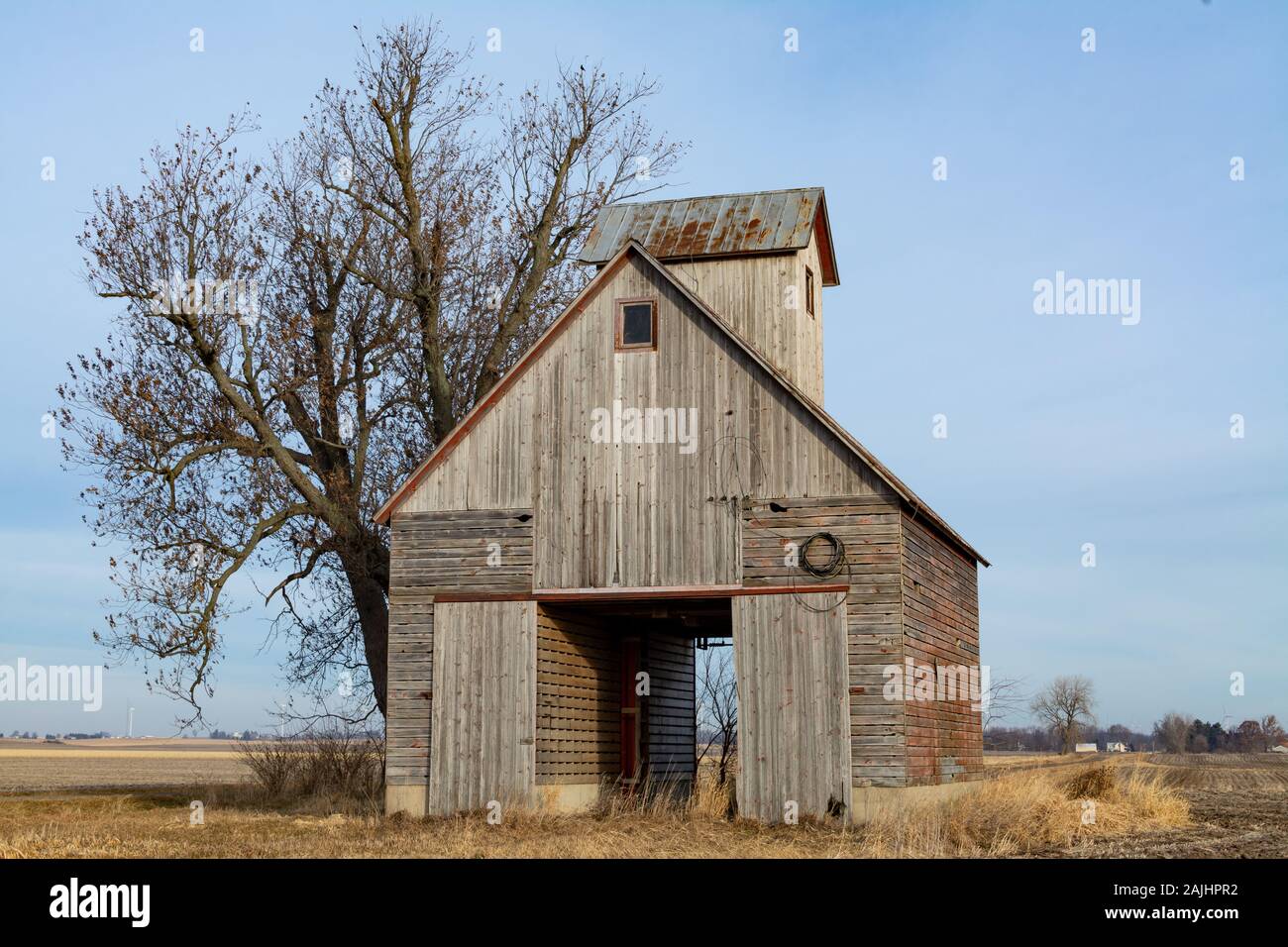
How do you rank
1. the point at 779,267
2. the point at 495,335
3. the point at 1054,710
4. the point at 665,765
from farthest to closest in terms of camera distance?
the point at 1054,710
the point at 495,335
the point at 665,765
the point at 779,267

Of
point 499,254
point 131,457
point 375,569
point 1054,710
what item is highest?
point 499,254

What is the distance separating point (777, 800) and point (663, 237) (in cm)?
1131

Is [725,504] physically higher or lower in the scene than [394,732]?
higher

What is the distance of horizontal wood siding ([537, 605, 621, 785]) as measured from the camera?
71.0ft

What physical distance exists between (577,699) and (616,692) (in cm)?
232

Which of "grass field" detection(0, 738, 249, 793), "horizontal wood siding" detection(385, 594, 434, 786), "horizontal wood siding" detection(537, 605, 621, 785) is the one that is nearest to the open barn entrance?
"horizontal wood siding" detection(537, 605, 621, 785)

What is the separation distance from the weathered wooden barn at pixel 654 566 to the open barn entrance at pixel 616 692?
9 centimetres

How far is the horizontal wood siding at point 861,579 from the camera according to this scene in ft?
64.1

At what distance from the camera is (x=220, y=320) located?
85.2 feet

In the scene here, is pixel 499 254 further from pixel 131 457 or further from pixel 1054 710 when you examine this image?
pixel 1054 710

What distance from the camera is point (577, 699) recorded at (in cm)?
2309
